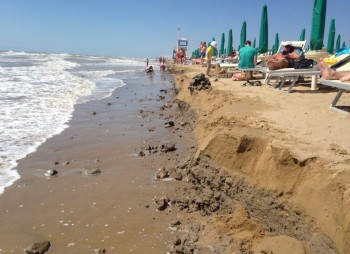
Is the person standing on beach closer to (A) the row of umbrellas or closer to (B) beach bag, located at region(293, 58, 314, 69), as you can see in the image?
(A) the row of umbrellas

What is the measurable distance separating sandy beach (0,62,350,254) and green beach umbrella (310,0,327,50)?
5475 mm

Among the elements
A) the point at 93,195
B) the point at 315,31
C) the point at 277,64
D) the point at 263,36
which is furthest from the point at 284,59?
the point at 263,36

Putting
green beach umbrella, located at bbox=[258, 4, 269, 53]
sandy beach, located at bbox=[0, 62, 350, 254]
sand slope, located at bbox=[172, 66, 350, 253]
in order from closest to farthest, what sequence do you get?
sand slope, located at bbox=[172, 66, 350, 253] < sandy beach, located at bbox=[0, 62, 350, 254] < green beach umbrella, located at bbox=[258, 4, 269, 53]

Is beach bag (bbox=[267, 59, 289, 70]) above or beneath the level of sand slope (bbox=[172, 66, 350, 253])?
above

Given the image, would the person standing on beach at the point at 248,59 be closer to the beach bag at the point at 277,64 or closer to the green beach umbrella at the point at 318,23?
the beach bag at the point at 277,64

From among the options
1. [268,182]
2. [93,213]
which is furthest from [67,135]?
[268,182]

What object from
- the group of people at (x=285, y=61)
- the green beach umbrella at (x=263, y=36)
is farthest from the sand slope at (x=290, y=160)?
the green beach umbrella at (x=263, y=36)

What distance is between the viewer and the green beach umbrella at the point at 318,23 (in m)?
10.9

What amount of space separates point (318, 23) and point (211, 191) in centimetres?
889

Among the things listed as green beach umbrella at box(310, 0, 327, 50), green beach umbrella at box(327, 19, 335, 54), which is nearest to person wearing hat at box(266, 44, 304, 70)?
green beach umbrella at box(310, 0, 327, 50)

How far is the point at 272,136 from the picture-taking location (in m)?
4.03

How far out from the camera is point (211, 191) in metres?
4.49

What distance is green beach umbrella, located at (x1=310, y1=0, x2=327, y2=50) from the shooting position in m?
10.9

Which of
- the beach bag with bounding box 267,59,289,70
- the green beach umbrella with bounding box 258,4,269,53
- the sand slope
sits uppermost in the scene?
the green beach umbrella with bounding box 258,4,269,53
